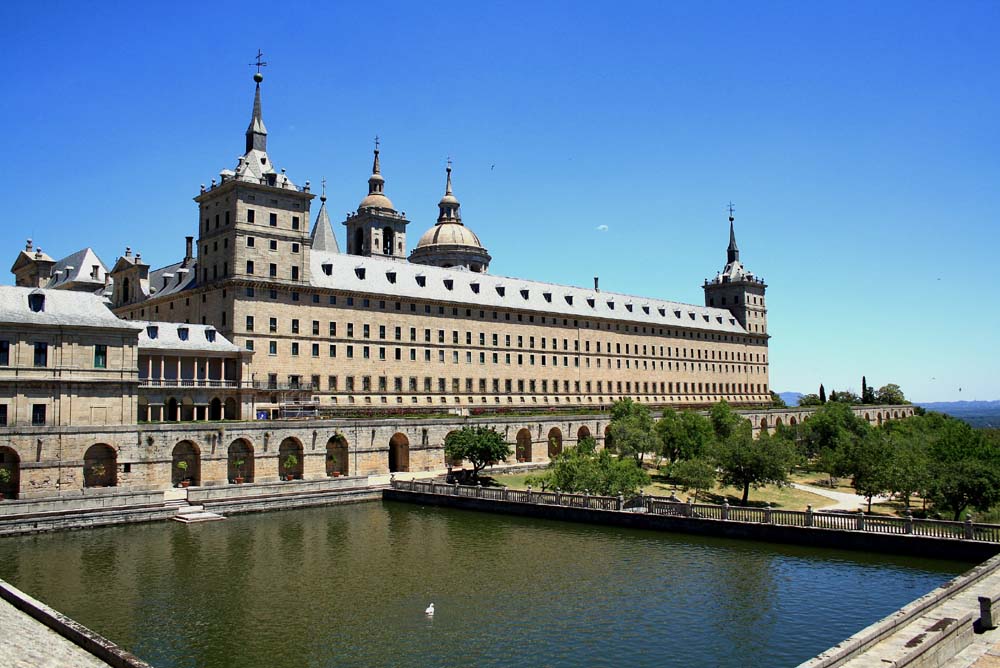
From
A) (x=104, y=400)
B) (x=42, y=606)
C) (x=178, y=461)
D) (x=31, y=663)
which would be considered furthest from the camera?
(x=178, y=461)

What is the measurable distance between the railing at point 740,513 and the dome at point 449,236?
63457 millimetres

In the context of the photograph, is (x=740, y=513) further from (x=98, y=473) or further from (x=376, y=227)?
(x=376, y=227)

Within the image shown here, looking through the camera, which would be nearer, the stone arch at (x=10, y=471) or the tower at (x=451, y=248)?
the stone arch at (x=10, y=471)

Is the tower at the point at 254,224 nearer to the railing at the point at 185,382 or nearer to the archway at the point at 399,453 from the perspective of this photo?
the railing at the point at 185,382

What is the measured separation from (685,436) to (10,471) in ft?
164

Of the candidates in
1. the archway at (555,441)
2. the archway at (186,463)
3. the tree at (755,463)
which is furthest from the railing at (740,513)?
the archway at (555,441)

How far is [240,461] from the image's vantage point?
56.3 metres

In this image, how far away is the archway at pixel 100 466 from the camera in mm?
49500

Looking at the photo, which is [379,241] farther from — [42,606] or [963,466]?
[42,606]

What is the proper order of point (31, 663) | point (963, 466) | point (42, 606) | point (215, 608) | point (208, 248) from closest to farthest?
point (31, 663), point (42, 606), point (215, 608), point (963, 466), point (208, 248)

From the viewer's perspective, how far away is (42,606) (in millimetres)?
24672

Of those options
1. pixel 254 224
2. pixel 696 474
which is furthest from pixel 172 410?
pixel 696 474

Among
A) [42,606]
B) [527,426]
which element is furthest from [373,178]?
[42,606]

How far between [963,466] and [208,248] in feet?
197
